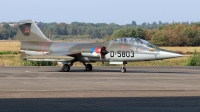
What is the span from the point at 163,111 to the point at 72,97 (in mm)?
4246

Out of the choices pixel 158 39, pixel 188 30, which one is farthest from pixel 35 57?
pixel 188 30

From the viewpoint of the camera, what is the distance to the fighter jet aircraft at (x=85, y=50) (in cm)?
2994

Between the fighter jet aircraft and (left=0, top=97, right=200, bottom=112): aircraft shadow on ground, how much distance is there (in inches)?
527

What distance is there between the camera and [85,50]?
31.4 meters

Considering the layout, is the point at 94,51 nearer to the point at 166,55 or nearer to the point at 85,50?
the point at 85,50

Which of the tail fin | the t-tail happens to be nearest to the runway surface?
the t-tail

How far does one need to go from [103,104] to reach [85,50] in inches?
655

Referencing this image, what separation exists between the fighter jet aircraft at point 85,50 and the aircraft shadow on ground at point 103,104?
13.4 m

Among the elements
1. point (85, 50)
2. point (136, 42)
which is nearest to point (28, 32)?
point (85, 50)

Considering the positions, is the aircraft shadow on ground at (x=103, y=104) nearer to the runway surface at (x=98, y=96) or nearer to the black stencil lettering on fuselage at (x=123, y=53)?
the runway surface at (x=98, y=96)

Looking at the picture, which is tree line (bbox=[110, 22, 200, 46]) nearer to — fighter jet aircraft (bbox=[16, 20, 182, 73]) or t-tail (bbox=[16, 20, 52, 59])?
t-tail (bbox=[16, 20, 52, 59])

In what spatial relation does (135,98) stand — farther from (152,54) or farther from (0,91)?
(152,54)

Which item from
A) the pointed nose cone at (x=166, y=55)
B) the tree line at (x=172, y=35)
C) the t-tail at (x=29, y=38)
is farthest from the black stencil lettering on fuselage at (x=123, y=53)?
the tree line at (x=172, y=35)

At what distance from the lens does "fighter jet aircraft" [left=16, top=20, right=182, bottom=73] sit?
98.2 ft
